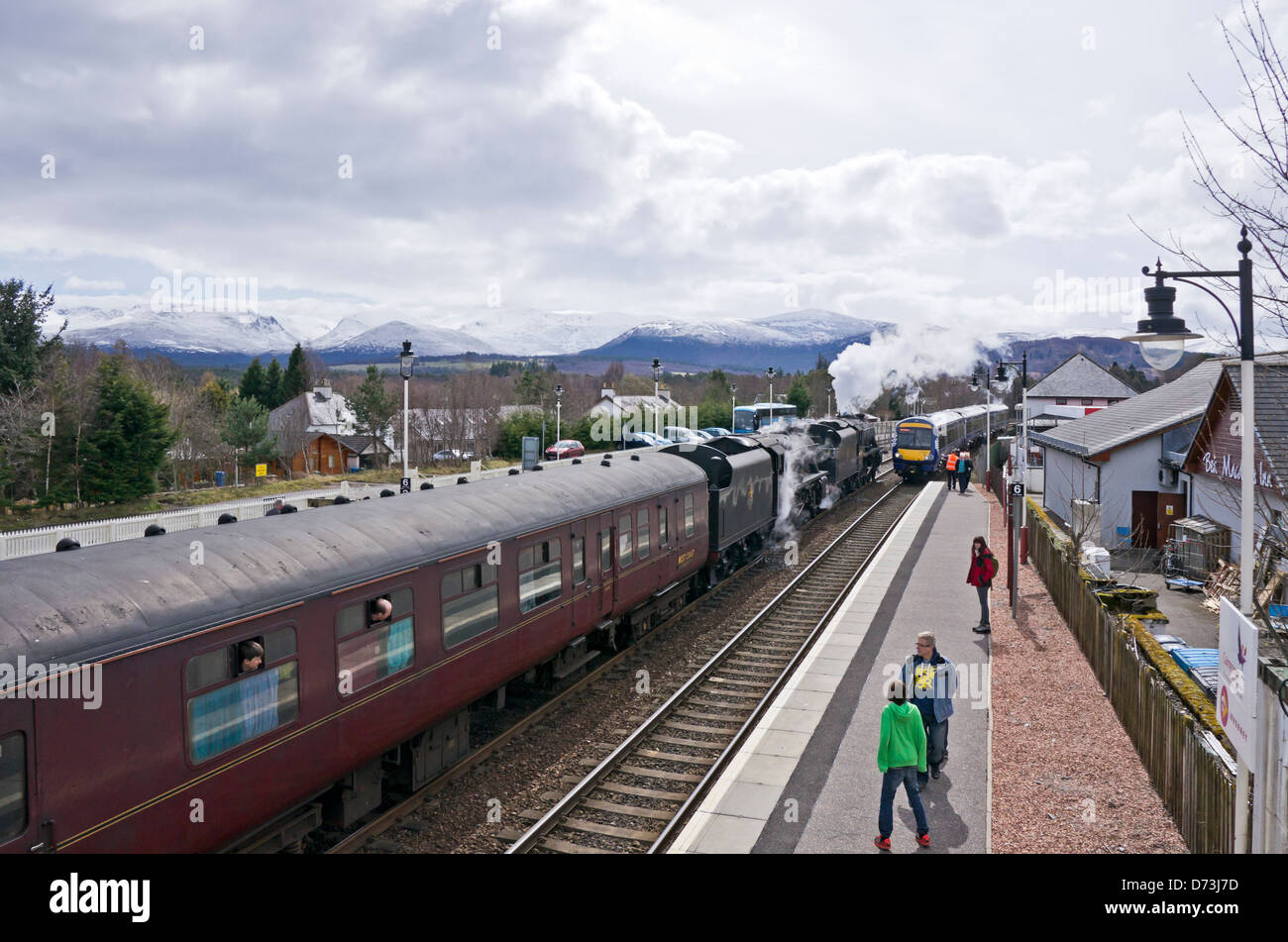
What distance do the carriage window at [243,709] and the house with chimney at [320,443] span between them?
170 ft

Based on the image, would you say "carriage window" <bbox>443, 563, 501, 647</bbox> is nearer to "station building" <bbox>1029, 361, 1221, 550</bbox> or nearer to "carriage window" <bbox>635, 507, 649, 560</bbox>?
"carriage window" <bbox>635, 507, 649, 560</bbox>

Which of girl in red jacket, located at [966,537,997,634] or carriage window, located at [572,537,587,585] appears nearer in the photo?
carriage window, located at [572,537,587,585]

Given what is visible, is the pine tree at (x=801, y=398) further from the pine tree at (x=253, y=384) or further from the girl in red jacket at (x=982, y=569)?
the girl in red jacket at (x=982, y=569)

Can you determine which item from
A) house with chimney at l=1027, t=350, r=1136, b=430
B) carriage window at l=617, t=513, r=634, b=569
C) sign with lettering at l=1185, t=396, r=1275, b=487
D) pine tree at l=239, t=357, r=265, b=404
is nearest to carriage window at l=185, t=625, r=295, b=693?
carriage window at l=617, t=513, r=634, b=569

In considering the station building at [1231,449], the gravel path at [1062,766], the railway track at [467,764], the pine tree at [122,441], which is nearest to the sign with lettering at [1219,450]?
the station building at [1231,449]

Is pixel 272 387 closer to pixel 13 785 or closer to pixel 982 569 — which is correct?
pixel 982 569

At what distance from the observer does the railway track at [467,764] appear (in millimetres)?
9160

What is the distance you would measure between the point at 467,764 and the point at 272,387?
73205 millimetres

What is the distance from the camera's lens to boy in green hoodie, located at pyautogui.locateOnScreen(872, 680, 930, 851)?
8.84m

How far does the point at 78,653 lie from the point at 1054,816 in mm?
9449

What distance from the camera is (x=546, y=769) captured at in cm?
→ 1138

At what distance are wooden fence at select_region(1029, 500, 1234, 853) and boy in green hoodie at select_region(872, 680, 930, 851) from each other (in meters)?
2.59

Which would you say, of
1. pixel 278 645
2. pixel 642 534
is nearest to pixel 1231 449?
pixel 642 534
